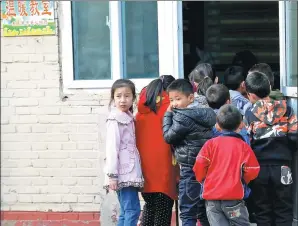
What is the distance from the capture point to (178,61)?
23.7 feet

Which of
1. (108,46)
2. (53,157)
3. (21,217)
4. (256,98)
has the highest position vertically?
(108,46)

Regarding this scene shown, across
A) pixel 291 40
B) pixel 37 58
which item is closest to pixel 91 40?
pixel 37 58

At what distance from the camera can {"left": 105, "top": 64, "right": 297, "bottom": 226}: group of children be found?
19.2ft

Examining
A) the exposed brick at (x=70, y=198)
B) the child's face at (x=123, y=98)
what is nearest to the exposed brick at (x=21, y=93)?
the exposed brick at (x=70, y=198)

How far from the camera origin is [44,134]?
7.43 metres

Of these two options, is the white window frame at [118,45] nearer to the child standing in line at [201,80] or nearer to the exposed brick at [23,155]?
the child standing in line at [201,80]

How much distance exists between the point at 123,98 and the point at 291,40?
1.76m

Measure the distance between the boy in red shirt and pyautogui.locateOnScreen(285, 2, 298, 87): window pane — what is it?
1273 millimetres

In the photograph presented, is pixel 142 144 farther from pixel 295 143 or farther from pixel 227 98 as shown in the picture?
pixel 295 143

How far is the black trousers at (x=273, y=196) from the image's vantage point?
637 centimetres

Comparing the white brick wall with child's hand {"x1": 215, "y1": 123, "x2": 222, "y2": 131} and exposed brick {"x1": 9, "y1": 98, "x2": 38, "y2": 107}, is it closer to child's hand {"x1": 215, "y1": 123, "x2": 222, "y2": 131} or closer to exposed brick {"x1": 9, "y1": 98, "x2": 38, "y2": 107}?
exposed brick {"x1": 9, "y1": 98, "x2": 38, "y2": 107}

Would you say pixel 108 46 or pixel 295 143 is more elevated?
pixel 108 46

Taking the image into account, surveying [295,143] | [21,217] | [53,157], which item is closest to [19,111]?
[53,157]

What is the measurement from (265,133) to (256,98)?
0.99ft
